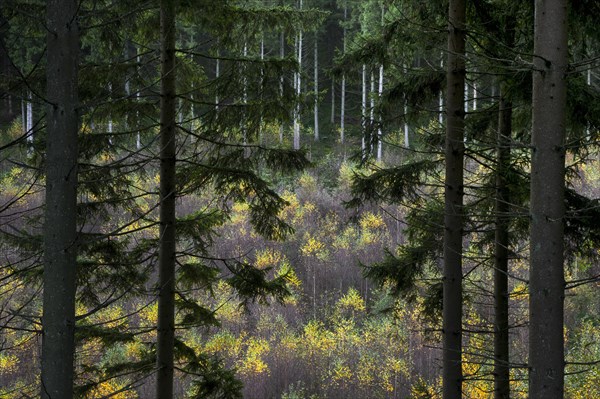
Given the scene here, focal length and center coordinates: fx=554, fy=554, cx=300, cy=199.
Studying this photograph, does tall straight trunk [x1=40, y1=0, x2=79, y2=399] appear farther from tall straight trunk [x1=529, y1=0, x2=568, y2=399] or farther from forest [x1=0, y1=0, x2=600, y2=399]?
tall straight trunk [x1=529, y1=0, x2=568, y2=399]

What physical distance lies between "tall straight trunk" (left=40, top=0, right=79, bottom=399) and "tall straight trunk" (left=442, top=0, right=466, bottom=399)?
148 inches

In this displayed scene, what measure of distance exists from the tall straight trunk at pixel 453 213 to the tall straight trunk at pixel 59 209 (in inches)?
148

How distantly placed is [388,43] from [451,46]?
3.57 ft

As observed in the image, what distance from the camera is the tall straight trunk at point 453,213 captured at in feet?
19.0

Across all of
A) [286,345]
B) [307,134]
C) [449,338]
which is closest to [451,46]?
[449,338]

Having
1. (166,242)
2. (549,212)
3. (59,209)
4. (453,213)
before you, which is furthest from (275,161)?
(549,212)

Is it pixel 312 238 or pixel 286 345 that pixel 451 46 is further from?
pixel 312 238

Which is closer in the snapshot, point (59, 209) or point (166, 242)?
point (59, 209)

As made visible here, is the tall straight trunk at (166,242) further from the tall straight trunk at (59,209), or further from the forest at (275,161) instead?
the tall straight trunk at (59,209)

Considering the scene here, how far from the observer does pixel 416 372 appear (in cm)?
1670

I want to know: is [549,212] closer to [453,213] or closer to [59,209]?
[453,213]

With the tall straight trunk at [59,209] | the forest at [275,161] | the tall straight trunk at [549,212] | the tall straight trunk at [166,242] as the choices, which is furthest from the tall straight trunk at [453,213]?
the tall straight trunk at [59,209]

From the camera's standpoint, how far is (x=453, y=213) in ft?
19.0

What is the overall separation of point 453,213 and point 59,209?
3.86 meters
